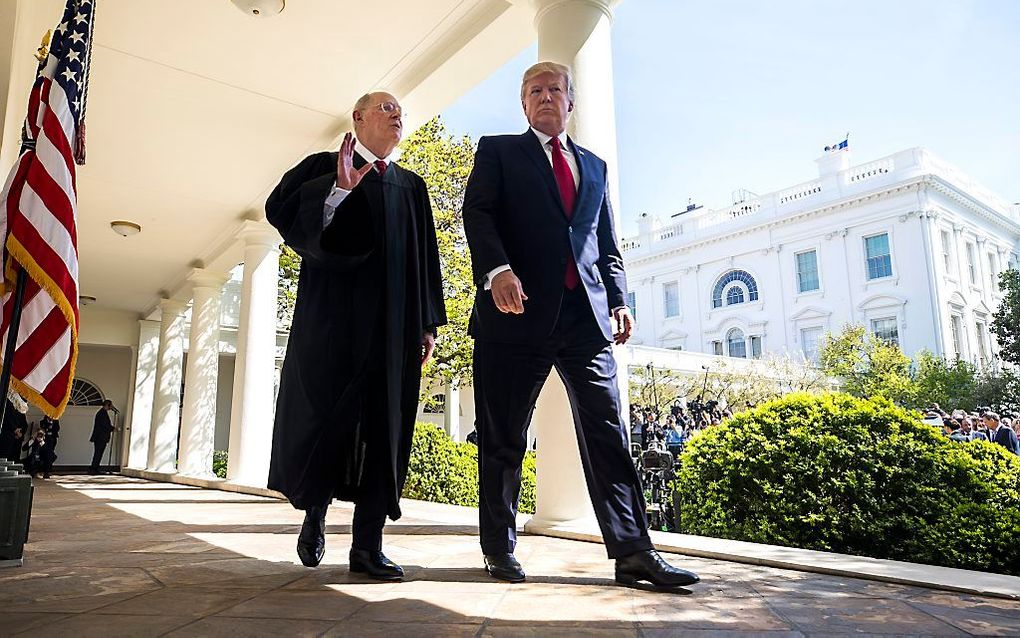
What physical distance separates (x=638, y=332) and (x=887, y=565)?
162ft

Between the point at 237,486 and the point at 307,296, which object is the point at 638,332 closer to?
the point at 237,486

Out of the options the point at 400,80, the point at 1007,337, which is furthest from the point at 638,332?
the point at 400,80

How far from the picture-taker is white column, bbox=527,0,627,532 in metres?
3.84

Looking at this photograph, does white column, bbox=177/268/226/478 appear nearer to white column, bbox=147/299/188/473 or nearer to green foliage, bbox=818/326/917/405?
white column, bbox=147/299/188/473

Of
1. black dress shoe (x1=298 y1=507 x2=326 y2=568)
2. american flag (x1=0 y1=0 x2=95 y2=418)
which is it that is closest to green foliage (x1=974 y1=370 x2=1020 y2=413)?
black dress shoe (x1=298 y1=507 x2=326 y2=568)

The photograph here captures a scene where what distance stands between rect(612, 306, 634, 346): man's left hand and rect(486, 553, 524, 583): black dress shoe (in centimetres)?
95

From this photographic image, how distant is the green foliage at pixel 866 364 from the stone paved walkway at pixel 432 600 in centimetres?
3214

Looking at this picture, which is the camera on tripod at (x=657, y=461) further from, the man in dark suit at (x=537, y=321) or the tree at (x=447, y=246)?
the tree at (x=447, y=246)

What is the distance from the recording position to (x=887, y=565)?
2.74 m

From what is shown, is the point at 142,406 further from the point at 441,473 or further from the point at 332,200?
the point at 332,200

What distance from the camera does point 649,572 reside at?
2.32 metres

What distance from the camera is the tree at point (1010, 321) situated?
28.2 metres

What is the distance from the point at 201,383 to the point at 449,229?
17.1 feet

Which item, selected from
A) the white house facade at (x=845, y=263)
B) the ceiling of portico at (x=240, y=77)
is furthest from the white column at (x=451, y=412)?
the white house facade at (x=845, y=263)
